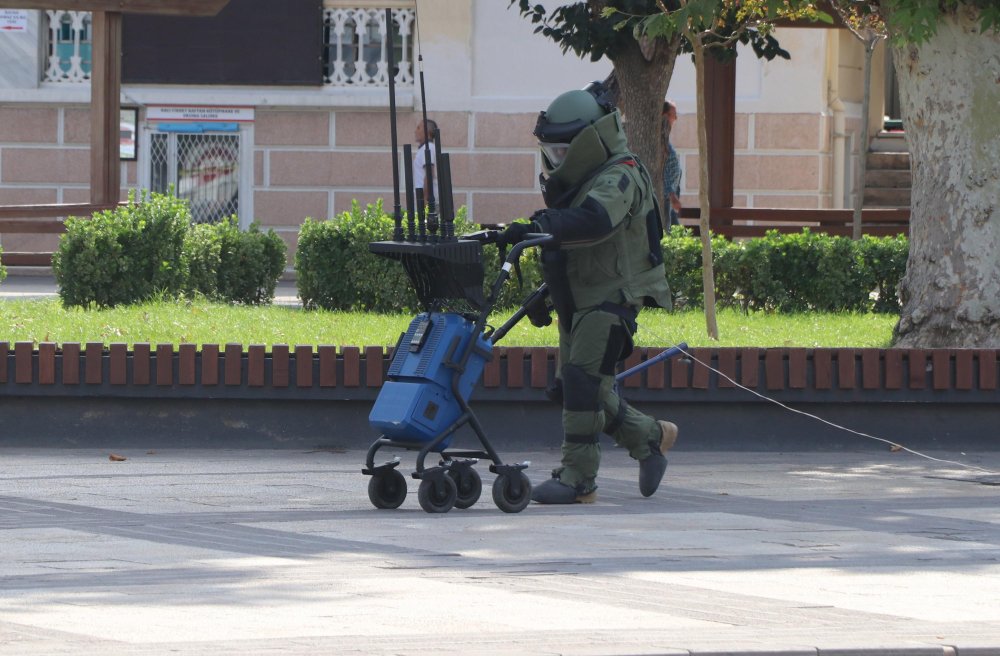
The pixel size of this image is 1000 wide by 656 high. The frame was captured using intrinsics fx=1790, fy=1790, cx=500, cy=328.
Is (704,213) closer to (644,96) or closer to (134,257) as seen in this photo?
(644,96)

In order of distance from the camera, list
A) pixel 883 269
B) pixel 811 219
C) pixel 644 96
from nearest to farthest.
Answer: pixel 883 269
pixel 644 96
pixel 811 219

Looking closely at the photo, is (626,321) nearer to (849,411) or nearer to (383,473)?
(383,473)

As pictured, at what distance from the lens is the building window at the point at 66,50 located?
23125 millimetres

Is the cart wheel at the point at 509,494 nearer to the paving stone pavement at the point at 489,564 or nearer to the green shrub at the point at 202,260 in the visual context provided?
the paving stone pavement at the point at 489,564

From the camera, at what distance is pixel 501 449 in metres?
9.32

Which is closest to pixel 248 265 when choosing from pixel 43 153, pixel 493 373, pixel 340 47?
pixel 493 373

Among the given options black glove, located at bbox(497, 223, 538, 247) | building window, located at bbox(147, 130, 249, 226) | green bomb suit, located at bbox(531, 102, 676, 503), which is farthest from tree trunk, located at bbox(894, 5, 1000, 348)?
building window, located at bbox(147, 130, 249, 226)

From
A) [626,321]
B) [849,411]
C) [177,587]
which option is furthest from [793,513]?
[177,587]

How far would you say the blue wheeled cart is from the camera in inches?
278

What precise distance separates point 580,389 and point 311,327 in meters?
3.65

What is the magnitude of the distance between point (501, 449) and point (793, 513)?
2.30 metres

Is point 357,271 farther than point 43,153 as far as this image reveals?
No

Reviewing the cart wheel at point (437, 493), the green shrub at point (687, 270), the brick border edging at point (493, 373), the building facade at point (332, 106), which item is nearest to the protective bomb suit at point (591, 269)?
the cart wheel at point (437, 493)

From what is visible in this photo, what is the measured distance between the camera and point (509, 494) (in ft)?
23.7
